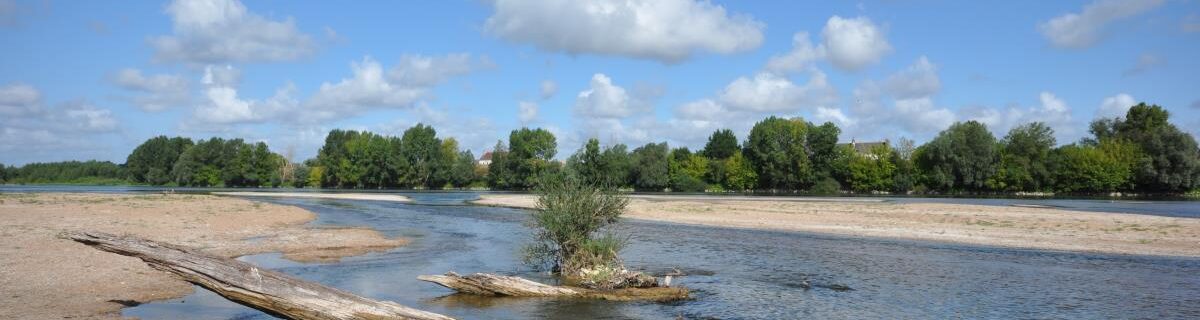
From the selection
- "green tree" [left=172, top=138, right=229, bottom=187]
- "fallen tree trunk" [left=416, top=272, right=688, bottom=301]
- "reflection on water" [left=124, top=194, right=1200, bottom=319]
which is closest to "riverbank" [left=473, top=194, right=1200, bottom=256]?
"reflection on water" [left=124, top=194, right=1200, bottom=319]

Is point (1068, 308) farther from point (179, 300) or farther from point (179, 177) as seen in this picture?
point (179, 177)

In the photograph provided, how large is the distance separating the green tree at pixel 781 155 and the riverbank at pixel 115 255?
93608 millimetres

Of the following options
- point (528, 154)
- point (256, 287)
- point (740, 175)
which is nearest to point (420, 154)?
point (528, 154)

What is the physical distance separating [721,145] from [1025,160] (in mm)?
60910

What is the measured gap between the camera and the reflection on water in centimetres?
1566

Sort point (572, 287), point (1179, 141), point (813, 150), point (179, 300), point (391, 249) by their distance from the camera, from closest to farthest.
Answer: point (179, 300), point (572, 287), point (391, 249), point (1179, 141), point (813, 150)

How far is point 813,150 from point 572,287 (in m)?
114

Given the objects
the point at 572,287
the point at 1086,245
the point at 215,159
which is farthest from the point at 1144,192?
the point at 215,159

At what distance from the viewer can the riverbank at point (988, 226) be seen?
28844 mm

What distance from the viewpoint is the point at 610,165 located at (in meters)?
130

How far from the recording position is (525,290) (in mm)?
16625

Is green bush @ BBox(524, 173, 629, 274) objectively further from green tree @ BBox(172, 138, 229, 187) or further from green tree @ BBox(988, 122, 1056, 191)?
green tree @ BBox(172, 138, 229, 187)

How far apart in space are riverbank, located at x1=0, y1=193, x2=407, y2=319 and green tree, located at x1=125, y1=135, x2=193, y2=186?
143026 mm

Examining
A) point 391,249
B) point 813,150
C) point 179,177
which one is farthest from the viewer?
point 179,177
